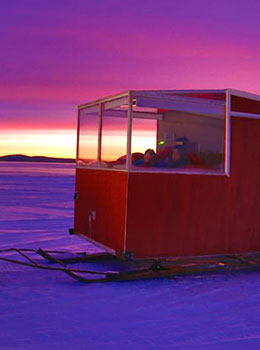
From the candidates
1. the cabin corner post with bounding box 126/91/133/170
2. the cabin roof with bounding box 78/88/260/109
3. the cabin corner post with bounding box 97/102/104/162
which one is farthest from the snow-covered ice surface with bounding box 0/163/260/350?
the cabin roof with bounding box 78/88/260/109

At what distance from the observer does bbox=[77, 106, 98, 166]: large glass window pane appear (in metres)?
8.29

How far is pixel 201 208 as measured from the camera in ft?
25.0

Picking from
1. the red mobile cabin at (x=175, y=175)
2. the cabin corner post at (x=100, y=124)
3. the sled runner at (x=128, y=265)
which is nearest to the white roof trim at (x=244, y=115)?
the red mobile cabin at (x=175, y=175)

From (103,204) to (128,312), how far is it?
95.2 inches

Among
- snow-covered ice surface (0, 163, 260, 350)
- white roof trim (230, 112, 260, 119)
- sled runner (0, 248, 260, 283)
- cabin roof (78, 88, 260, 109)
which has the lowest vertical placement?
snow-covered ice surface (0, 163, 260, 350)

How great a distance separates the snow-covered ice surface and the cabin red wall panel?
2.72 feet

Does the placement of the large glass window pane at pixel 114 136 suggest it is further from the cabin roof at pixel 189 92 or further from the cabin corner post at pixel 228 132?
the cabin corner post at pixel 228 132

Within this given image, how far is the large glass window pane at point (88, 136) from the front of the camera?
829 cm

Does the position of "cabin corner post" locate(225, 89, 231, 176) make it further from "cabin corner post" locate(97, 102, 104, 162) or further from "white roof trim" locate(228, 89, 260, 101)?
"cabin corner post" locate(97, 102, 104, 162)

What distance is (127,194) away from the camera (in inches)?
275

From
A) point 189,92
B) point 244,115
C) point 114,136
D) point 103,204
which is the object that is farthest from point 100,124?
point 244,115

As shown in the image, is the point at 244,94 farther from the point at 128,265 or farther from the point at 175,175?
the point at 128,265

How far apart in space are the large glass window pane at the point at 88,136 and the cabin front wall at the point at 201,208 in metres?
1.51

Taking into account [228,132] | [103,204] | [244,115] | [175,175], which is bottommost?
[103,204]
